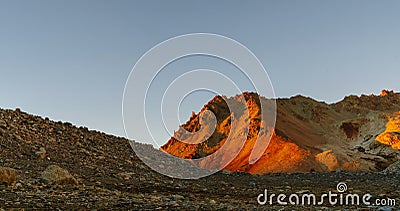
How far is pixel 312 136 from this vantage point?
72.4 m

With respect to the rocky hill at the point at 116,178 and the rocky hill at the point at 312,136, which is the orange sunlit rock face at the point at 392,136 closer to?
the rocky hill at the point at 312,136

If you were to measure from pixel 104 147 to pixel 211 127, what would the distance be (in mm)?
41242

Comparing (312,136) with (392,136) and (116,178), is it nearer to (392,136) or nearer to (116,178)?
(392,136)

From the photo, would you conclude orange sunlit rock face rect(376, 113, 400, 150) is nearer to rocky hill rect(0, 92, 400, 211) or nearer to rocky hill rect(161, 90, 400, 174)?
rocky hill rect(161, 90, 400, 174)

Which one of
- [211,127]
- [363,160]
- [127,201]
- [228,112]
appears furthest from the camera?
[228,112]

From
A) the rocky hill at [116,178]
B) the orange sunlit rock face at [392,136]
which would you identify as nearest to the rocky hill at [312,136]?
the orange sunlit rock face at [392,136]

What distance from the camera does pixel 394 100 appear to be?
10894 cm

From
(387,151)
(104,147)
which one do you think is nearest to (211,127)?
(387,151)

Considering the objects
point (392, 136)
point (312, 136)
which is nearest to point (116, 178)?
point (312, 136)

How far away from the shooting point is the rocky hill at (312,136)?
47.6 m

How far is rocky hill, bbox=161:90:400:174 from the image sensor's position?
47625 mm

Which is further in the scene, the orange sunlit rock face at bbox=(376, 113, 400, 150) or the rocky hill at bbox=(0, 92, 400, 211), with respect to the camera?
the orange sunlit rock face at bbox=(376, 113, 400, 150)

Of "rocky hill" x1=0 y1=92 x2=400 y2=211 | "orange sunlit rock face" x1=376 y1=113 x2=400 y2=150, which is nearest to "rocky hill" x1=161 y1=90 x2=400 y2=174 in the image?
"orange sunlit rock face" x1=376 y1=113 x2=400 y2=150

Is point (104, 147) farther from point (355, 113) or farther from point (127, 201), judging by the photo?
point (355, 113)
